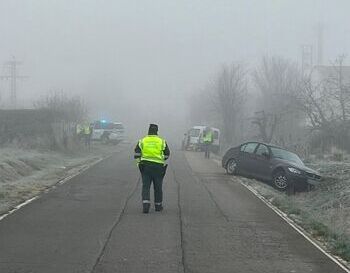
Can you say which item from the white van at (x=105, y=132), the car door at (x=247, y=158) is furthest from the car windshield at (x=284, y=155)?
the white van at (x=105, y=132)

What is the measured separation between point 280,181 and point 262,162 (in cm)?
148

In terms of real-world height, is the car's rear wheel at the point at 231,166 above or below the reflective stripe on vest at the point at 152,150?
below

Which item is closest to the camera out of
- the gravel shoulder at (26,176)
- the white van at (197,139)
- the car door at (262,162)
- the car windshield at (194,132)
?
the gravel shoulder at (26,176)

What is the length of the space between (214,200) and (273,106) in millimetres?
42497

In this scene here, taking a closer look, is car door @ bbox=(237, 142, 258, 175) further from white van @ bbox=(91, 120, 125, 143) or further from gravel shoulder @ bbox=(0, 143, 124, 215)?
white van @ bbox=(91, 120, 125, 143)

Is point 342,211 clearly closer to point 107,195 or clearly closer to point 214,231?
point 214,231

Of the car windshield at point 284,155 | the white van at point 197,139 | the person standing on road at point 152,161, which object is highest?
the person standing on road at point 152,161

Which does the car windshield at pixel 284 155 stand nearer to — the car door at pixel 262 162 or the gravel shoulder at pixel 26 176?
the car door at pixel 262 162

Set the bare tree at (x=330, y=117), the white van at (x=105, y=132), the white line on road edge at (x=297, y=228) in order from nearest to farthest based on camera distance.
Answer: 1. the white line on road edge at (x=297, y=228)
2. the bare tree at (x=330, y=117)
3. the white van at (x=105, y=132)

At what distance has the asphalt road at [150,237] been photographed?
283 inches

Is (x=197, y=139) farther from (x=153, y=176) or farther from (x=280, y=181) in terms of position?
(x=153, y=176)

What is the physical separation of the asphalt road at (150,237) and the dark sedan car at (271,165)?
359cm

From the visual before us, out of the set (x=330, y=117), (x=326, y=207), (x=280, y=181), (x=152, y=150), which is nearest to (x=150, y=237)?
(x=152, y=150)

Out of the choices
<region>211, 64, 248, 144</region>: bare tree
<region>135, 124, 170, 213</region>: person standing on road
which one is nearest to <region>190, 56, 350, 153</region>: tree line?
<region>211, 64, 248, 144</region>: bare tree
